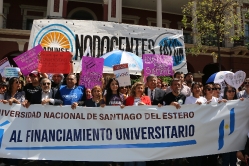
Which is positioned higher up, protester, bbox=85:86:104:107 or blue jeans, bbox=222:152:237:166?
protester, bbox=85:86:104:107

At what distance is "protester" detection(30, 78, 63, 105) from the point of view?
189 inches

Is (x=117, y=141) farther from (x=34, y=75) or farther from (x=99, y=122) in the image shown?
(x=34, y=75)

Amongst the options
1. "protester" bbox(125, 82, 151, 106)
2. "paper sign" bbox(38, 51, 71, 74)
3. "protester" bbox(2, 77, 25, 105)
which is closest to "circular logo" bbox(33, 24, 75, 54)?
"paper sign" bbox(38, 51, 71, 74)

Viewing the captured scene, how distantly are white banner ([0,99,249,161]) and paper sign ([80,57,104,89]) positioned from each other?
1.19 m

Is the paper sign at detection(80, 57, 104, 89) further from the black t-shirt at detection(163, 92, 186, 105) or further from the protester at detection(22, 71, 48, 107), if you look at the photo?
the black t-shirt at detection(163, 92, 186, 105)

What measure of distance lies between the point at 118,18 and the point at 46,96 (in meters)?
14.4

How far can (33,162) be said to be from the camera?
224 inches

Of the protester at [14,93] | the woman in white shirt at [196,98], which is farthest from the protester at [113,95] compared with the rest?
the protester at [14,93]

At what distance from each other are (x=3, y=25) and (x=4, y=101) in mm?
16541

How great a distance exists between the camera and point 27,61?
6336 millimetres

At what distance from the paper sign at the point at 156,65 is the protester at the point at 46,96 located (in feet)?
8.57

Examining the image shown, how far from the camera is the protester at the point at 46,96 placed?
15.7 feet

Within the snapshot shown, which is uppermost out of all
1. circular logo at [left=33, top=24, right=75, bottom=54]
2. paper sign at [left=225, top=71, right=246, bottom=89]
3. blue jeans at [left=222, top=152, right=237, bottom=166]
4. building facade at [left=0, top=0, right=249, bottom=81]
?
building facade at [left=0, top=0, right=249, bottom=81]

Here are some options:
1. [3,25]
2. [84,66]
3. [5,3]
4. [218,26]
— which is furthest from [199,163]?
[5,3]
